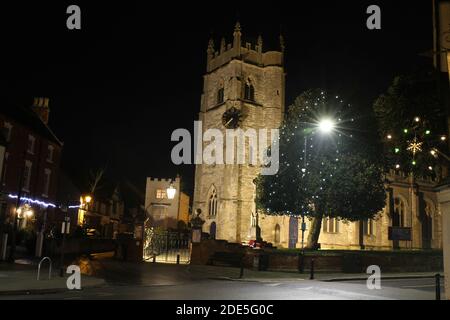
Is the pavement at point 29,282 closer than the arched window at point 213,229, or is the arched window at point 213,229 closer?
the pavement at point 29,282

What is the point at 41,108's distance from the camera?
143 feet

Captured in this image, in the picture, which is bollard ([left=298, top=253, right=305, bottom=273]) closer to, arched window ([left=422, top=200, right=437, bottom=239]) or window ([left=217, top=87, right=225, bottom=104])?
arched window ([left=422, top=200, right=437, bottom=239])

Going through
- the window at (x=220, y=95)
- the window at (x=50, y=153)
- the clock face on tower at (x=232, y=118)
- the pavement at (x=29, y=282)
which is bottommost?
the pavement at (x=29, y=282)

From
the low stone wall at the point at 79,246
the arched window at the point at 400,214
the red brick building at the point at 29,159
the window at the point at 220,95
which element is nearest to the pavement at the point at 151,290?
the low stone wall at the point at 79,246

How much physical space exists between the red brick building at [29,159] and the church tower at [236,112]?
1725 centimetres

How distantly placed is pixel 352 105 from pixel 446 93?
21.0 meters

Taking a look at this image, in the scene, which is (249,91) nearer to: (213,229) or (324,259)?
(213,229)

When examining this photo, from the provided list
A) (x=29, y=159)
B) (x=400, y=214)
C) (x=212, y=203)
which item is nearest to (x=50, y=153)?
(x=29, y=159)

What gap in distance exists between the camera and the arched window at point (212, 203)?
51319 millimetres

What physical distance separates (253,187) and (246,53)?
654 inches

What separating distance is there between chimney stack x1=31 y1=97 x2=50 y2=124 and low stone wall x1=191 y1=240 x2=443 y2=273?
77.7 ft

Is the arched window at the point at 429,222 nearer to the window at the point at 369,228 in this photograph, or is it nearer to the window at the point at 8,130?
the window at the point at 369,228

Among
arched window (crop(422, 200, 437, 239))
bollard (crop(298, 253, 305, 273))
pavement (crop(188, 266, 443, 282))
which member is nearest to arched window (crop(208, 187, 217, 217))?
arched window (crop(422, 200, 437, 239))

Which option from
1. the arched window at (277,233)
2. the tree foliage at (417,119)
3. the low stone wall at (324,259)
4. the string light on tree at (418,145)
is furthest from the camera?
the arched window at (277,233)
